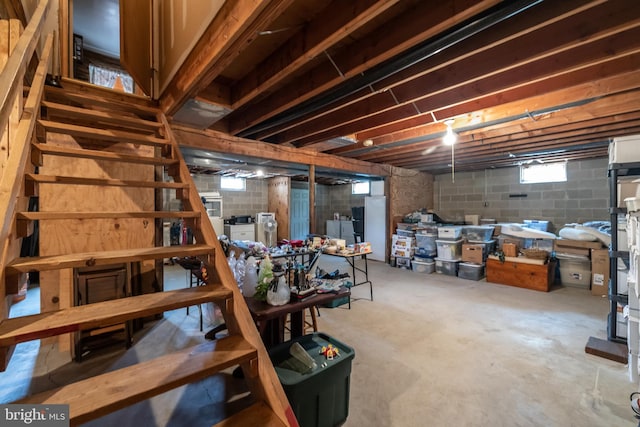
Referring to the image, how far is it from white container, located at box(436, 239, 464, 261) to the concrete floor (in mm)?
1518

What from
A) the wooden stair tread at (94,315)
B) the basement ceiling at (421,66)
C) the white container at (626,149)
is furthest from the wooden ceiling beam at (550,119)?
the wooden stair tread at (94,315)

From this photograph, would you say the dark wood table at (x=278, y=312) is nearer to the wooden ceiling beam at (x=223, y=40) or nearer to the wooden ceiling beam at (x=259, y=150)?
the wooden ceiling beam at (x=223, y=40)

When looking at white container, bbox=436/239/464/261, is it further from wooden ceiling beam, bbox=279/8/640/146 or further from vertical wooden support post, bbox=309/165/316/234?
wooden ceiling beam, bbox=279/8/640/146

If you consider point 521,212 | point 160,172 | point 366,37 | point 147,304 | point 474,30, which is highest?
point 366,37

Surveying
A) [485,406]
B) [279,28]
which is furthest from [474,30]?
[485,406]

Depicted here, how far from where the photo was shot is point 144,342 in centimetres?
270

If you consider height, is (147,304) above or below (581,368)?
above

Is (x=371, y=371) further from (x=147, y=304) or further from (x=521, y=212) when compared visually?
(x=521, y=212)

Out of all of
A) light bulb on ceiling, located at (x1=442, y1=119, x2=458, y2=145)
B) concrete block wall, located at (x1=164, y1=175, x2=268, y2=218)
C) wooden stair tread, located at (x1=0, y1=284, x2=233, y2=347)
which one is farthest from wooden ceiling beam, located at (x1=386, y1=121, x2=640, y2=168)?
concrete block wall, located at (x1=164, y1=175, x2=268, y2=218)

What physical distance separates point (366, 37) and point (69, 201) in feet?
10.4

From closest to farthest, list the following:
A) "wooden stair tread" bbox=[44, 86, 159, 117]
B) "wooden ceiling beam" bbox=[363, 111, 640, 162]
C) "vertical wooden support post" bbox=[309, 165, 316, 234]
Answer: "wooden stair tread" bbox=[44, 86, 159, 117] < "wooden ceiling beam" bbox=[363, 111, 640, 162] < "vertical wooden support post" bbox=[309, 165, 316, 234]

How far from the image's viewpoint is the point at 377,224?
20.9 ft

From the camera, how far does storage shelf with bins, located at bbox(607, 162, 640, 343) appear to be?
7.60 ft

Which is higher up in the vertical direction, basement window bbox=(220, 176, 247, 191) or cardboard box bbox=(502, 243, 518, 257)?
basement window bbox=(220, 176, 247, 191)
